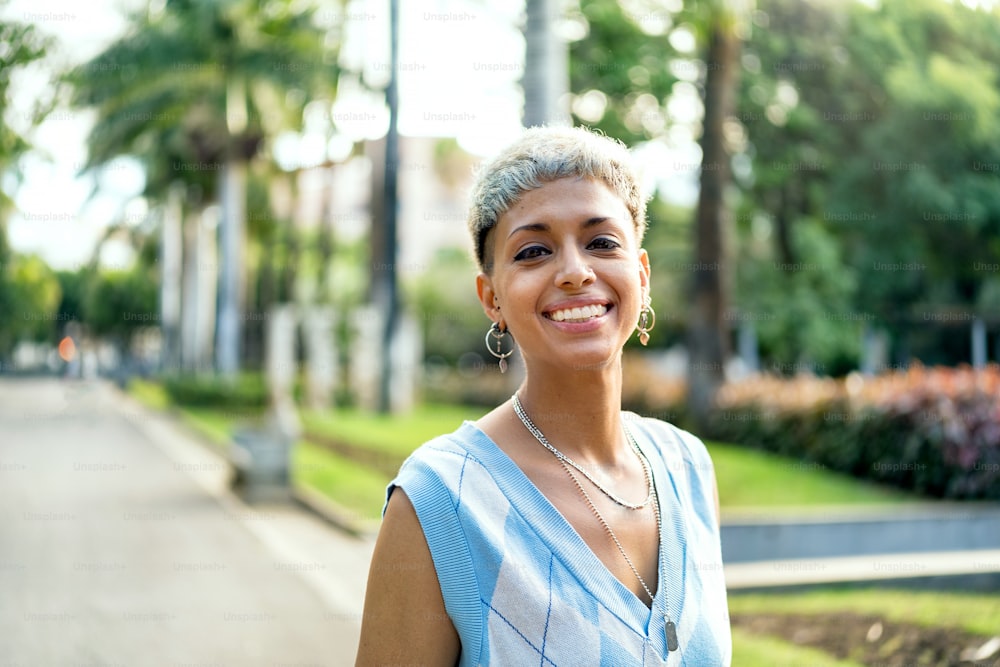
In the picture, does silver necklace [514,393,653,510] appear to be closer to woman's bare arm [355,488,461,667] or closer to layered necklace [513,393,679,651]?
layered necklace [513,393,679,651]

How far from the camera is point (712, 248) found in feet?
54.6

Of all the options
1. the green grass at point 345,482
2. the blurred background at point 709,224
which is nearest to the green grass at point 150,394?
the blurred background at point 709,224

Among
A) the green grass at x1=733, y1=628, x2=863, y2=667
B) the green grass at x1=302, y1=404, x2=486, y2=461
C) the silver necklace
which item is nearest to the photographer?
the silver necklace

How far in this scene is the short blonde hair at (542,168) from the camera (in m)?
2.11

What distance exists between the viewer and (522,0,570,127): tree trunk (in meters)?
8.48

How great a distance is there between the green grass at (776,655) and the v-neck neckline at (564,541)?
3.02m

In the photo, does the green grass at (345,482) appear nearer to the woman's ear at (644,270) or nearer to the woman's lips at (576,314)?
the woman's ear at (644,270)

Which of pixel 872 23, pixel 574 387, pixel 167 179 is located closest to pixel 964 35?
pixel 872 23

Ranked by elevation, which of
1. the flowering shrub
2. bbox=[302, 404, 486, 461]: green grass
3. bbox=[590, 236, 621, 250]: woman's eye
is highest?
bbox=[590, 236, 621, 250]: woman's eye

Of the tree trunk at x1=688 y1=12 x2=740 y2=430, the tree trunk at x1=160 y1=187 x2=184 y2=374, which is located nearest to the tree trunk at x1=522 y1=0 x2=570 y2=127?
the tree trunk at x1=688 y1=12 x2=740 y2=430

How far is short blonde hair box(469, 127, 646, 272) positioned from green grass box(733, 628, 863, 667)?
3258mm

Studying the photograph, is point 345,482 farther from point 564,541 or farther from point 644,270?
point 564,541

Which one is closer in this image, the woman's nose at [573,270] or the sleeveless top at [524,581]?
the sleeveless top at [524,581]

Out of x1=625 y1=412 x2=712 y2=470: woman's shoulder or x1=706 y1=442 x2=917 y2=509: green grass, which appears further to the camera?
x1=706 y1=442 x2=917 y2=509: green grass
